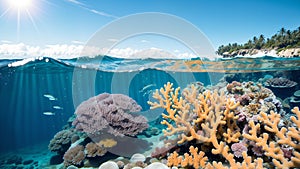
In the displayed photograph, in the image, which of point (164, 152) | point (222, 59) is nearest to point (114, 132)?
point (164, 152)

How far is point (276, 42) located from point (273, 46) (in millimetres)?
403

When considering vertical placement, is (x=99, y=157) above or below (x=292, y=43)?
below

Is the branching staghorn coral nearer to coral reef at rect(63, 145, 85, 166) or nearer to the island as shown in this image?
coral reef at rect(63, 145, 85, 166)

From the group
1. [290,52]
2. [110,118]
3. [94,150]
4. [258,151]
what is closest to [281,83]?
[290,52]

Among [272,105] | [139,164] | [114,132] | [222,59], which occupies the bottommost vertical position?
[139,164]

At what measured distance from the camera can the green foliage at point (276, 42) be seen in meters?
14.2

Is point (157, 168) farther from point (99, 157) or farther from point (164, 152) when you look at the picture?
point (99, 157)

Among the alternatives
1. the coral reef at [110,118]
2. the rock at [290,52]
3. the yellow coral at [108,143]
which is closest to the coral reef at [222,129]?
the coral reef at [110,118]

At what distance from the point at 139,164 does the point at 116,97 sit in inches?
114

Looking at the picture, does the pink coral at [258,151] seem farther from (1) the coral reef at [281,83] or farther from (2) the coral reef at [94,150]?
(1) the coral reef at [281,83]

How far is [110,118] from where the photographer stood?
621 centimetres

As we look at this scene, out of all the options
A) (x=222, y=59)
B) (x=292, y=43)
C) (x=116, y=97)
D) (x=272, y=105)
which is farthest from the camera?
(x=222, y=59)

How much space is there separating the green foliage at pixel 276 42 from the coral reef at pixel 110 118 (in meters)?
13.9

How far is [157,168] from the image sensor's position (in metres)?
3.65
